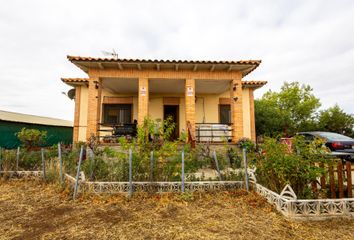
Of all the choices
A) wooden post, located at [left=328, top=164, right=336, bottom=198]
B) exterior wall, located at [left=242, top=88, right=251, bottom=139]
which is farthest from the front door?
wooden post, located at [left=328, top=164, right=336, bottom=198]

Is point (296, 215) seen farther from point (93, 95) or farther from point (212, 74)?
point (93, 95)

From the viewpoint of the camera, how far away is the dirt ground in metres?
2.37

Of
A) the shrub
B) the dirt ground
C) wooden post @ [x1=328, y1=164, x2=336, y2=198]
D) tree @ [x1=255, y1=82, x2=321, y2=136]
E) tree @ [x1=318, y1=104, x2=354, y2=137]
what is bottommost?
the dirt ground

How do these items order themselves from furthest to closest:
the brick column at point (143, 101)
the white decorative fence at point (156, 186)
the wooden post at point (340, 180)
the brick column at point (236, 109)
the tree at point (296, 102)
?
the tree at point (296, 102) < the brick column at point (236, 109) < the brick column at point (143, 101) < the white decorative fence at point (156, 186) < the wooden post at point (340, 180)

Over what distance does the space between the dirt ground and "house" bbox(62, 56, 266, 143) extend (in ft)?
10.1

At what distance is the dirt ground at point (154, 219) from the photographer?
2365 millimetres

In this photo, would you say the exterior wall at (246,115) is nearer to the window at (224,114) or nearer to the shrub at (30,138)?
the window at (224,114)

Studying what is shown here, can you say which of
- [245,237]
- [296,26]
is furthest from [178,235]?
[296,26]

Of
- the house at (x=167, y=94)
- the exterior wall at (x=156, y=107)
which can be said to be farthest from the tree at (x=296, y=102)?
the exterior wall at (x=156, y=107)

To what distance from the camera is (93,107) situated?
23.7ft

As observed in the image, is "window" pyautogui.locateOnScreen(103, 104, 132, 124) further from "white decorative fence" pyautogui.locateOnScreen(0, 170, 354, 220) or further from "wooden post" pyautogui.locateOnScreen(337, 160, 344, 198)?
"wooden post" pyautogui.locateOnScreen(337, 160, 344, 198)

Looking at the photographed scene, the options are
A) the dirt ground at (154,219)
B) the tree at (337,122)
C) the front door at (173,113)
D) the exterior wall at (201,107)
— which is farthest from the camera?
the tree at (337,122)

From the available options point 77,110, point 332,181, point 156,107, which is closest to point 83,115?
point 77,110

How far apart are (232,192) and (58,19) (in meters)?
9.44
